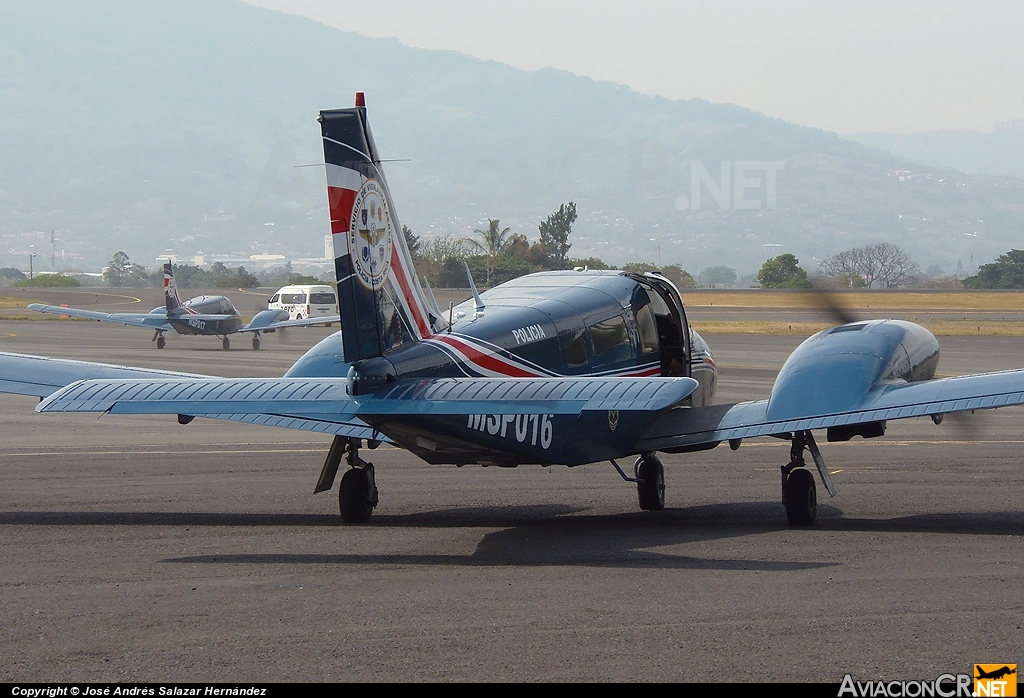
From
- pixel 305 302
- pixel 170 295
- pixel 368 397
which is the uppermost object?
pixel 368 397

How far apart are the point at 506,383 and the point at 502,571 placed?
179 centimetres

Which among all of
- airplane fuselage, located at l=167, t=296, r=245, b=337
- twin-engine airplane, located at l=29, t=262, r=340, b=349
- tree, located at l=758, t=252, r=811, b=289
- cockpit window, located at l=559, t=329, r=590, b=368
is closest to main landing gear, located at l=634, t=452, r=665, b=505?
cockpit window, located at l=559, t=329, r=590, b=368

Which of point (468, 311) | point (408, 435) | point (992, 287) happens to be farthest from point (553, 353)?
point (992, 287)

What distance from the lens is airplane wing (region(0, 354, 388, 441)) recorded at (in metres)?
13.5

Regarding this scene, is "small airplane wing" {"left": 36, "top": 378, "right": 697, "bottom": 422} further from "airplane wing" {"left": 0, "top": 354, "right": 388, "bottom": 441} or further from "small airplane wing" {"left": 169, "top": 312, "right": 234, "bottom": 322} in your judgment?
"small airplane wing" {"left": 169, "top": 312, "right": 234, "bottom": 322}

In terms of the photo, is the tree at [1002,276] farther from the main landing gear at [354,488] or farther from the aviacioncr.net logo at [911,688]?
the aviacioncr.net logo at [911,688]

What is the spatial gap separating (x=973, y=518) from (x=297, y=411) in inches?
319

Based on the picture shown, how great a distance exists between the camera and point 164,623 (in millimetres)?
8820

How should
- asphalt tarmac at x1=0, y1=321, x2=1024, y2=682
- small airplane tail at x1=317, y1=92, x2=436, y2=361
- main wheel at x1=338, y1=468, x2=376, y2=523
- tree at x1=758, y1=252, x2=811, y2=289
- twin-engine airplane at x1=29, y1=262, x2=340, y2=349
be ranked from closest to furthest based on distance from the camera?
Result: asphalt tarmac at x1=0, y1=321, x2=1024, y2=682
small airplane tail at x1=317, y1=92, x2=436, y2=361
main wheel at x1=338, y1=468, x2=376, y2=523
twin-engine airplane at x1=29, y1=262, x2=340, y2=349
tree at x1=758, y1=252, x2=811, y2=289

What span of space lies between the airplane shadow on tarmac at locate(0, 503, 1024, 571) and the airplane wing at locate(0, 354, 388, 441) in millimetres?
1140

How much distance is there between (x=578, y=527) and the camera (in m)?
13.4

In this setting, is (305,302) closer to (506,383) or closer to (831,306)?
(831,306)

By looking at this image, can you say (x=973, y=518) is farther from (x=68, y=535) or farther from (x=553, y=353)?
(x=68, y=535)

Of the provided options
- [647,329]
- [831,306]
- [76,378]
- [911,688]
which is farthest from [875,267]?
[911,688]
